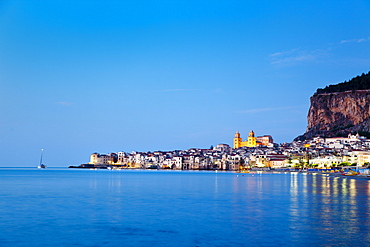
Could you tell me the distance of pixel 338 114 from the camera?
526 ft

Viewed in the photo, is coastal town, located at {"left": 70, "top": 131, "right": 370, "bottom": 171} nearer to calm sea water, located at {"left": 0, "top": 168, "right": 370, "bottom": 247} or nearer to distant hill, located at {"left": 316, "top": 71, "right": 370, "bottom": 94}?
distant hill, located at {"left": 316, "top": 71, "right": 370, "bottom": 94}

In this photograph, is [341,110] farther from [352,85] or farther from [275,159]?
[275,159]

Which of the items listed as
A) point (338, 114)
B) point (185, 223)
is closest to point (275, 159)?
point (338, 114)

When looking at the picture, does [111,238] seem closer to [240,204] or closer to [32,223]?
[32,223]

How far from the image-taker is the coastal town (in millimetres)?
116231

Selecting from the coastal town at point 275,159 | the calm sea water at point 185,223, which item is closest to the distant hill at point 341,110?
the coastal town at point 275,159

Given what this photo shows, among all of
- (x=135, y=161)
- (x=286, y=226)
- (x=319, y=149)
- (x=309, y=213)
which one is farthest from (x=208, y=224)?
(x=135, y=161)

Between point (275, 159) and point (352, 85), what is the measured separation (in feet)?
170

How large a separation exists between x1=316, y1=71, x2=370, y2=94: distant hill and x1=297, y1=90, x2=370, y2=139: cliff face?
412cm

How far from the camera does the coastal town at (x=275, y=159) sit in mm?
116231

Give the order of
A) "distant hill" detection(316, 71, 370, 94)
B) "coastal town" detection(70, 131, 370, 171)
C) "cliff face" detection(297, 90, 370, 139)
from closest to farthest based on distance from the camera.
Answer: "coastal town" detection(70, 131, 370, 171) → "cliff face" detection(297, 90, 370, 139) → "distant hill" detection(316, 71, 370, 94)

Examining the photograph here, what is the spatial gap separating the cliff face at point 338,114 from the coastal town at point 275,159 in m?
8.48

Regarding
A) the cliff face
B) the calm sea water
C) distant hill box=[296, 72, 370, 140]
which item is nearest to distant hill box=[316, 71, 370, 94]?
distant hill box=[296, 72, 370, 140]

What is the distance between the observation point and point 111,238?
47.3ft
